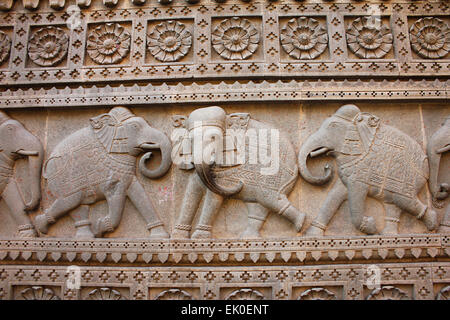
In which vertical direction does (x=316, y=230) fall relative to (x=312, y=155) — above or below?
below

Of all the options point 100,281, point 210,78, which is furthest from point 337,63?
point 100,281

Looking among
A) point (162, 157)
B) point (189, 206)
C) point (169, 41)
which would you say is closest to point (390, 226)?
point (189, 206)

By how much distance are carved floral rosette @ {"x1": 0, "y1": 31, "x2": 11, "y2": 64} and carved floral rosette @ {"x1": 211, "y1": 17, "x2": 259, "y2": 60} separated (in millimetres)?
2678

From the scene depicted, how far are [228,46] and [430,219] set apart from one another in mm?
3111

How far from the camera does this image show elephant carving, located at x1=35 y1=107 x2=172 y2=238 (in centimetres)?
506

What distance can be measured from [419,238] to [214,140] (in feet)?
8.17

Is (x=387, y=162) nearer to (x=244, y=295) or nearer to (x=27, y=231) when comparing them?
(x=244, y=295)

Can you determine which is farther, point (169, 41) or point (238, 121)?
point (169, 41)

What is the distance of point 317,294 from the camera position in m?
4.75

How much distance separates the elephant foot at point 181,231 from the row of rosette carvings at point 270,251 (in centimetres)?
9

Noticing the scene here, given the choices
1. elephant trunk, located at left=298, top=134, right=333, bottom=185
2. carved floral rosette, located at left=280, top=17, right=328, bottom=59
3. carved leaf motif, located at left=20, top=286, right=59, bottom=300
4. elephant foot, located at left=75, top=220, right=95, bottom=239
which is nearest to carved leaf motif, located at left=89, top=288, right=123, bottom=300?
carved leaf motif, located at left=20, top=286, right=59, bottom=300

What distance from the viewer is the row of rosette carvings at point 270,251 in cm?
478

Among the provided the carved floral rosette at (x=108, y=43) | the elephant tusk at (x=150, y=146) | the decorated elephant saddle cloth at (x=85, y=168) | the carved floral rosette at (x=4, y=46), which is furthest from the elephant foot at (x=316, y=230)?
the carved floral rosette at (x=4, y=46)
